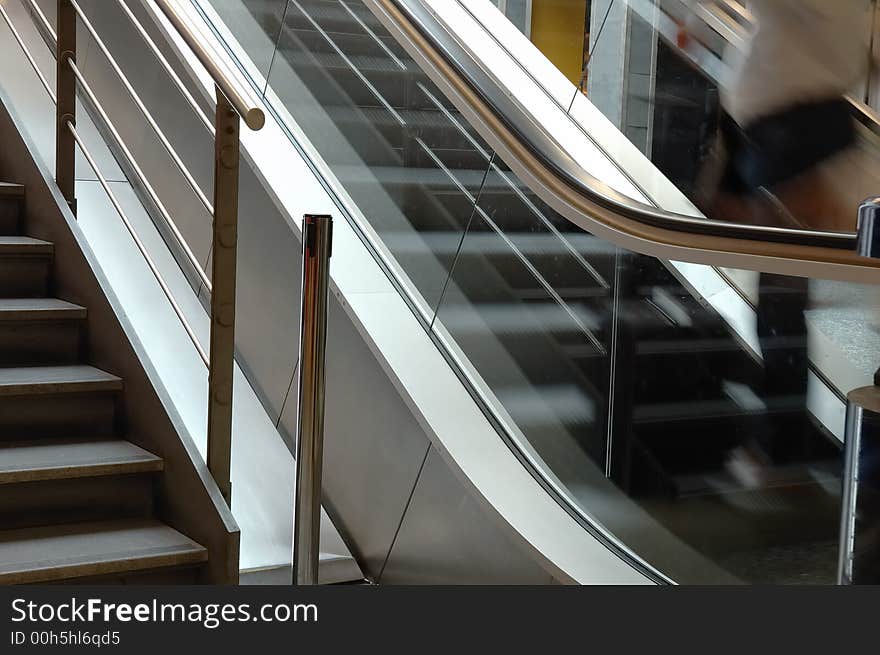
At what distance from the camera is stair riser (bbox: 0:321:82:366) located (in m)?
2.41

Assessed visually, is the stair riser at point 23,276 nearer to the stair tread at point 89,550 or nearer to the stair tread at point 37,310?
the stair tread at point 37,310

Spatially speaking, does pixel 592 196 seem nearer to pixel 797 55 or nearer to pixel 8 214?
pixel 797 55

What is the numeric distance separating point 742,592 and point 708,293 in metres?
0.68

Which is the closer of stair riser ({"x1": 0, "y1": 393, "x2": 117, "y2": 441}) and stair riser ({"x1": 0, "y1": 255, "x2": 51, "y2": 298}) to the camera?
stair riser ({"x1": 0, "y1": 393, "x2": 117, "y2": 441})

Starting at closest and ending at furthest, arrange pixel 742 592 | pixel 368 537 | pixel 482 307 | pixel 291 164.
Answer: pixel 742 592 < pixel 482 307 < pixel 368 537 < pixel 291 164

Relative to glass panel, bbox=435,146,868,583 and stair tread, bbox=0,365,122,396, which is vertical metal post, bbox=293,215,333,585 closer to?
glass panel, bbox=435,146,868,583

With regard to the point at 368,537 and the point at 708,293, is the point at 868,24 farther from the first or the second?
the point at 368,537

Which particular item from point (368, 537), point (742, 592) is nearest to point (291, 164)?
point (368, 537)

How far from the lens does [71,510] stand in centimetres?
206

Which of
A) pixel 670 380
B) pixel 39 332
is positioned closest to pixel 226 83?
pixel 39 332

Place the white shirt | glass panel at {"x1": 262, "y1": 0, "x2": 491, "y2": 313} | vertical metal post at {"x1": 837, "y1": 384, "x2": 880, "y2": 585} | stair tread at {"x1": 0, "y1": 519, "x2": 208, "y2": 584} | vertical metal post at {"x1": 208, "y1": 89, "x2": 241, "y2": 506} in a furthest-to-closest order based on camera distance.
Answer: glass panel at {"x1": 262, "y1": 0, "x2": 491, "y2": 313} → vertical metal post at {"x1": 208, "y1": 89, "x2": 241, "y2": 506} → stair tread at {"x1": 0, "y1": 519, "x2": 208, "y2": 584} → the white shirt → vertical metal post at {"x1": 837, "y1": 384, "x2": 880, "y2": 585}

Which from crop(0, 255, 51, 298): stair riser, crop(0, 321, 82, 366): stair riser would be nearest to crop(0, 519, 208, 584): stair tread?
crop(0, 321, 82, 366): stair riser

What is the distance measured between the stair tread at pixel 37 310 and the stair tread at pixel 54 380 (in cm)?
13

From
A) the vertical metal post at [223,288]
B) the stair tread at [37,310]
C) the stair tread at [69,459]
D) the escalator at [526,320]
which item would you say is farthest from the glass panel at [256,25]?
the stair tread at [69,459]
